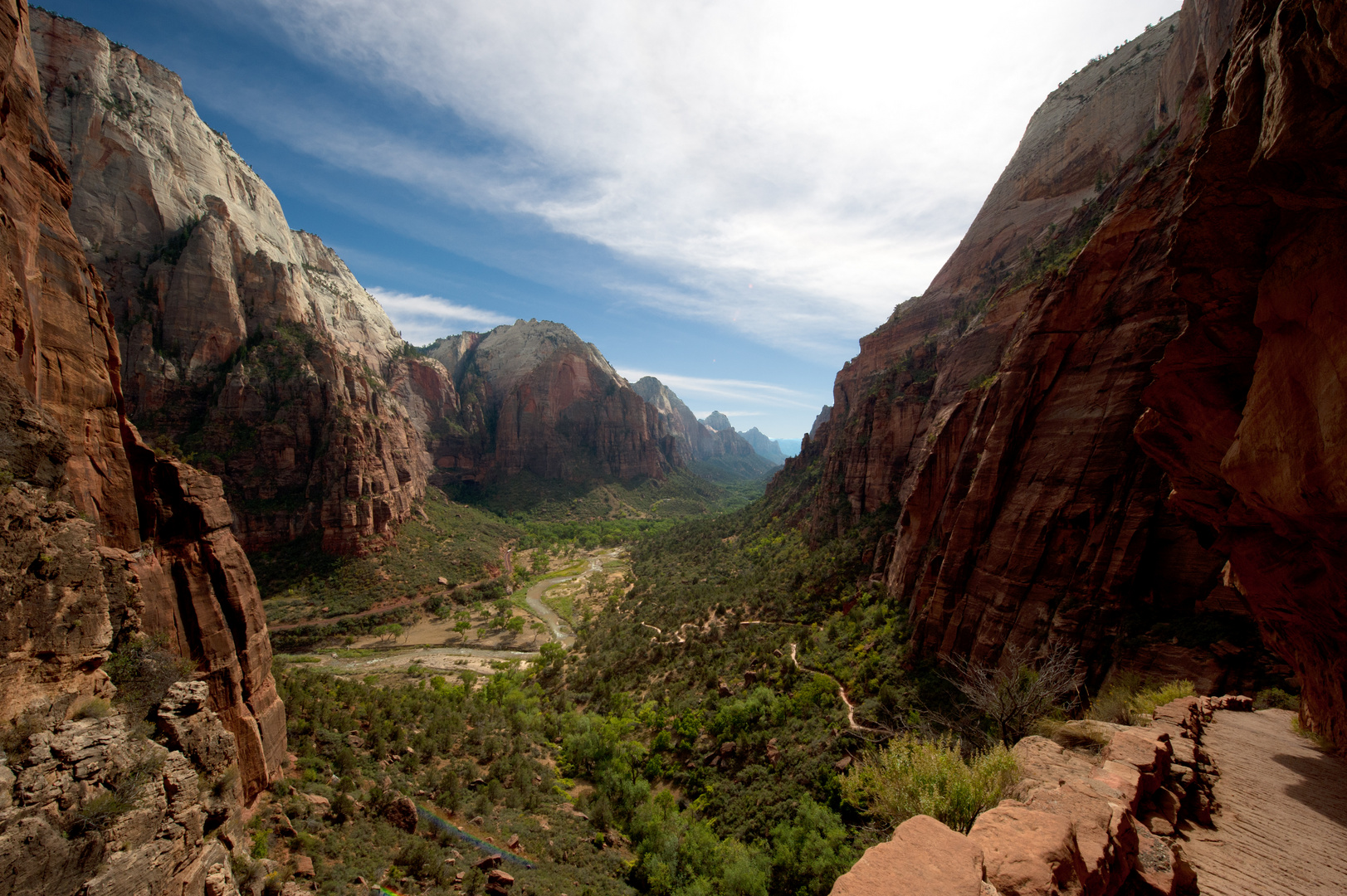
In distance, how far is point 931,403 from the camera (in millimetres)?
33312

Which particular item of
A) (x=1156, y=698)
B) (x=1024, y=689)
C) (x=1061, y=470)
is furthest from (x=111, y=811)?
(x=1061, y=470)

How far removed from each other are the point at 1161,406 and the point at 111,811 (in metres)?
19.3

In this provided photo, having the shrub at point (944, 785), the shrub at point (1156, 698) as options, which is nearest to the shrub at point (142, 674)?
the shrub at point (944, 785)

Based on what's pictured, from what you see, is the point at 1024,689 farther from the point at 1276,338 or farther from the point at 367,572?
the point at 367,572

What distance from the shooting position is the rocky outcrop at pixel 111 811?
6062 mm

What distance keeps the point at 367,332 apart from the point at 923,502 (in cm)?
10413

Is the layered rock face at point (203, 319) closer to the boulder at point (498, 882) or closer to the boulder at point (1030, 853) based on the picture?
the boulder at point (498, 882)

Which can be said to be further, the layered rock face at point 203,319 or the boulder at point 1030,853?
the layered rock face at point 203,319

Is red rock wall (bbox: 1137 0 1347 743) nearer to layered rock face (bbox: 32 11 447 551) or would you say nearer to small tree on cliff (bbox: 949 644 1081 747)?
small tree on cliff (bbox: 949 644 1081 747)

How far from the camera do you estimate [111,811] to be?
6.95 meters

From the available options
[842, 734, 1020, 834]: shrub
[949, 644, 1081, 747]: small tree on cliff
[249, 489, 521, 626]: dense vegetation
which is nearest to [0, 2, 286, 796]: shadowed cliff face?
[842, 734, 1020, 834]: shrub

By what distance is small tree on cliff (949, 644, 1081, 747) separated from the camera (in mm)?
12602

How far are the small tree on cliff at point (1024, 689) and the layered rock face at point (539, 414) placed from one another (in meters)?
108

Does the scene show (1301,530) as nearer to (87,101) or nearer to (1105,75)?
(1105,75)
